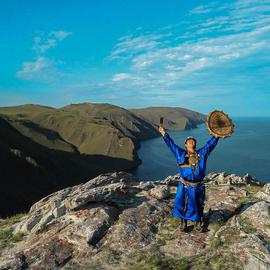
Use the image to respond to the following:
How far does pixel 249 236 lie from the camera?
33.0ft

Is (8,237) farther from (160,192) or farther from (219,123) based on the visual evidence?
(219,123)

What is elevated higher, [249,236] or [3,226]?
[249,236]

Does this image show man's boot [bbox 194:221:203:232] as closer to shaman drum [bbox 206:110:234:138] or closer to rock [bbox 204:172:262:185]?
shaman drum [bbox 206:110:234:138]

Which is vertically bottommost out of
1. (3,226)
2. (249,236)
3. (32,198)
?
(32,198)

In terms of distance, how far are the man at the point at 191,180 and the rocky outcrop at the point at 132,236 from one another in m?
0.58

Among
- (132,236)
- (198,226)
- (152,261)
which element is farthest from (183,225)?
(152,261)

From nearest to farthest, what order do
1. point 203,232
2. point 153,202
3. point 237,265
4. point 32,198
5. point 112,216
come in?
point 237,265
point 203,232
point 112,216
point 153,202
point 32,198

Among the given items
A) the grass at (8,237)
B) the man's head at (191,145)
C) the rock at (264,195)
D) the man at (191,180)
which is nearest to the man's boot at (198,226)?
the man at (191,180)

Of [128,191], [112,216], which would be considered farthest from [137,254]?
[128,191]

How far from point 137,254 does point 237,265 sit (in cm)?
269

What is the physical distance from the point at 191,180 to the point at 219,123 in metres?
1.95

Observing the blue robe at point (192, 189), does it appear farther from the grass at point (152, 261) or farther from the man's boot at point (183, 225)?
the grass at point (152, 261)

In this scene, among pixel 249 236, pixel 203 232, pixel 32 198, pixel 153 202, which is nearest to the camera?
pixel 249 236

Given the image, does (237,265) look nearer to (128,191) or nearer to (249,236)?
(249,236)
